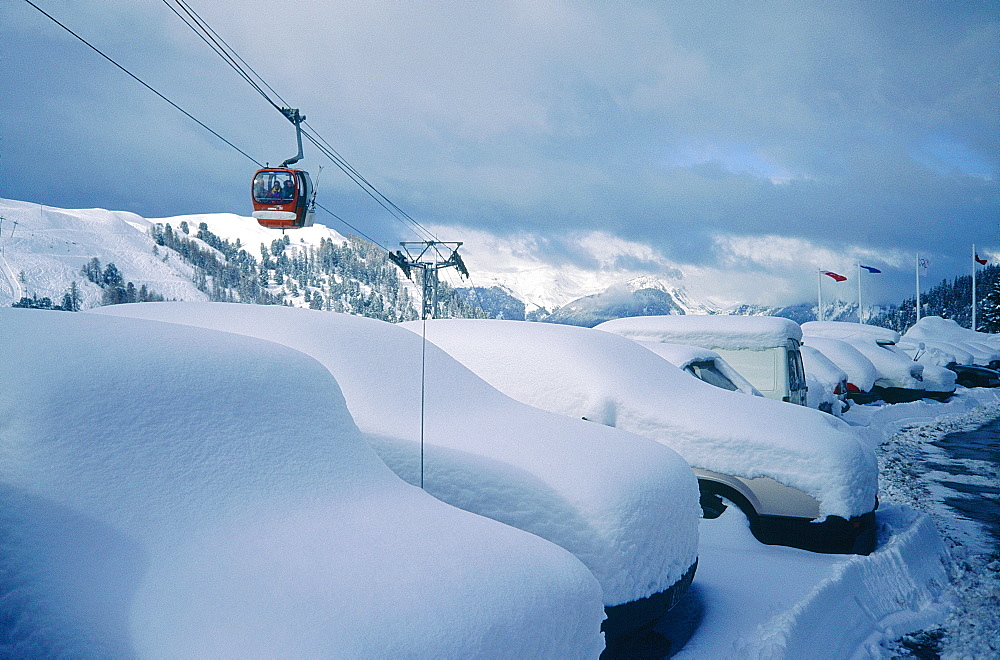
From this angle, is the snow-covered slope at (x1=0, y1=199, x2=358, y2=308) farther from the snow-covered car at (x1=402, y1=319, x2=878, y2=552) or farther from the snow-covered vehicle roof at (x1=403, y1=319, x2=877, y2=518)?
the snow-covered car at (x1=402, y1=319, x2=878, y2=552)

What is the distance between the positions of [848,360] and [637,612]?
15579mm

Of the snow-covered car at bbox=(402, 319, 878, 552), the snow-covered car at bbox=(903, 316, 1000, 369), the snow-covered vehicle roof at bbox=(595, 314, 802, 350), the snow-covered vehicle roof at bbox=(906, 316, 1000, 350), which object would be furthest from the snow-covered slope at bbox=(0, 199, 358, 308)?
the snow-covered vehicle roof at bbox=(906, 316, 1000, 350)

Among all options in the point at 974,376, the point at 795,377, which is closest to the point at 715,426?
the point at 795,377

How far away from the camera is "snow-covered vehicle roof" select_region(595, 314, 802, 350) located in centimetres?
977

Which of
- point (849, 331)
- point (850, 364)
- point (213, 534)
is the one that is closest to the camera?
point (213, 534)

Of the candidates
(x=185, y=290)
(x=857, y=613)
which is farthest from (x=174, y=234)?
(x=857, y=613)

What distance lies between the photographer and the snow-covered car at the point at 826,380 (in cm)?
1175

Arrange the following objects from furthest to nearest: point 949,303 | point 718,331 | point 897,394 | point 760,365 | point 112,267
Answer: point 949,303 → point 897,394 → point 718,331 → point 760,365 → point 112,267

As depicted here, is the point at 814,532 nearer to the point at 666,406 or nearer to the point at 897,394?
the point at 666,406

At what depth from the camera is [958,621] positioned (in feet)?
14.0

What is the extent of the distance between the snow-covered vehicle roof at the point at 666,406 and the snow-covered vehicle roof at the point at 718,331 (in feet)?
11.2

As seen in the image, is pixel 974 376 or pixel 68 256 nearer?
pixel 68 256

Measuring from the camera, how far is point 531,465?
363cm

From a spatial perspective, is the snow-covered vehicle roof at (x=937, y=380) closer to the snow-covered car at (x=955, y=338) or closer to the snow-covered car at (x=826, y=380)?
the snow-covered car at (x=826, y=380)
